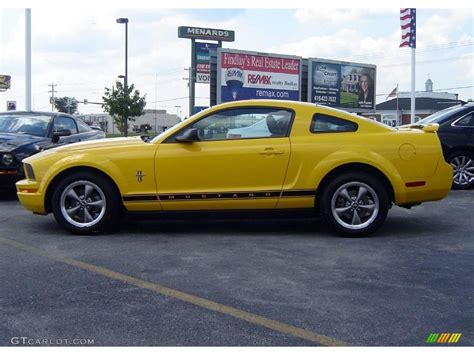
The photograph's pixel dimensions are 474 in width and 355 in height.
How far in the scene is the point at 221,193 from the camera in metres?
6.10

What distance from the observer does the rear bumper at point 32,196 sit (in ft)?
20.6

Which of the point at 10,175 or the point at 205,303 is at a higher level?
the point at 10,175

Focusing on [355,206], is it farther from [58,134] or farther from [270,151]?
[58,134]

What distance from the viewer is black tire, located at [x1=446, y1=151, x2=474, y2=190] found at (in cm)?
1006

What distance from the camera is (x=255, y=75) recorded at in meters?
27.0

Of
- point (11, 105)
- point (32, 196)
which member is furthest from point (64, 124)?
point (11, 105)

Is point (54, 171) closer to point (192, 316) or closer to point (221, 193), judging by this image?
point (221, 193)

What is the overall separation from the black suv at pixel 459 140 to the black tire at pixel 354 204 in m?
4.47

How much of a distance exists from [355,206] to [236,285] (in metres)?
2.21

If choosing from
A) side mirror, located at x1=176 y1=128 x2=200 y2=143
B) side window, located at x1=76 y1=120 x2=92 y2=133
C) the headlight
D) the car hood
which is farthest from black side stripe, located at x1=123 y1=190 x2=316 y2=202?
side window, located at x1=76 y1=120 x2=92 y2=133

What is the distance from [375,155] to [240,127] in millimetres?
1508

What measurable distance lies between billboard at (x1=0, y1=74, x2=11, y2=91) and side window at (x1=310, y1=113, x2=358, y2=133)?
27.2 metres
